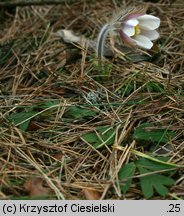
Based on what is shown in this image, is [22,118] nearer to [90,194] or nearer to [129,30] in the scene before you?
[90,194]

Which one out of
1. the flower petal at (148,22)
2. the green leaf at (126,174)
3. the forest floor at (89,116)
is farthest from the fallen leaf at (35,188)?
the flower petal at (148,22)

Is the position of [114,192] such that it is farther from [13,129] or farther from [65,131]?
[13,129]

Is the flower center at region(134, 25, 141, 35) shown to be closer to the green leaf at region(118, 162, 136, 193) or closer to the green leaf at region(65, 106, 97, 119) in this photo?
the green leaf at region(65, 106, 97, 119)

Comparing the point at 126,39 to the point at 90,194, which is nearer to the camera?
the point at 90,194

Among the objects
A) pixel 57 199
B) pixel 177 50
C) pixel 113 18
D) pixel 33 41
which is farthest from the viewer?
pixel 33 41

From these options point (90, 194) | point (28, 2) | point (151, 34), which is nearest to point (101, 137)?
point (90, 194)

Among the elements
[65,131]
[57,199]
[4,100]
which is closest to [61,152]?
[65,131]
